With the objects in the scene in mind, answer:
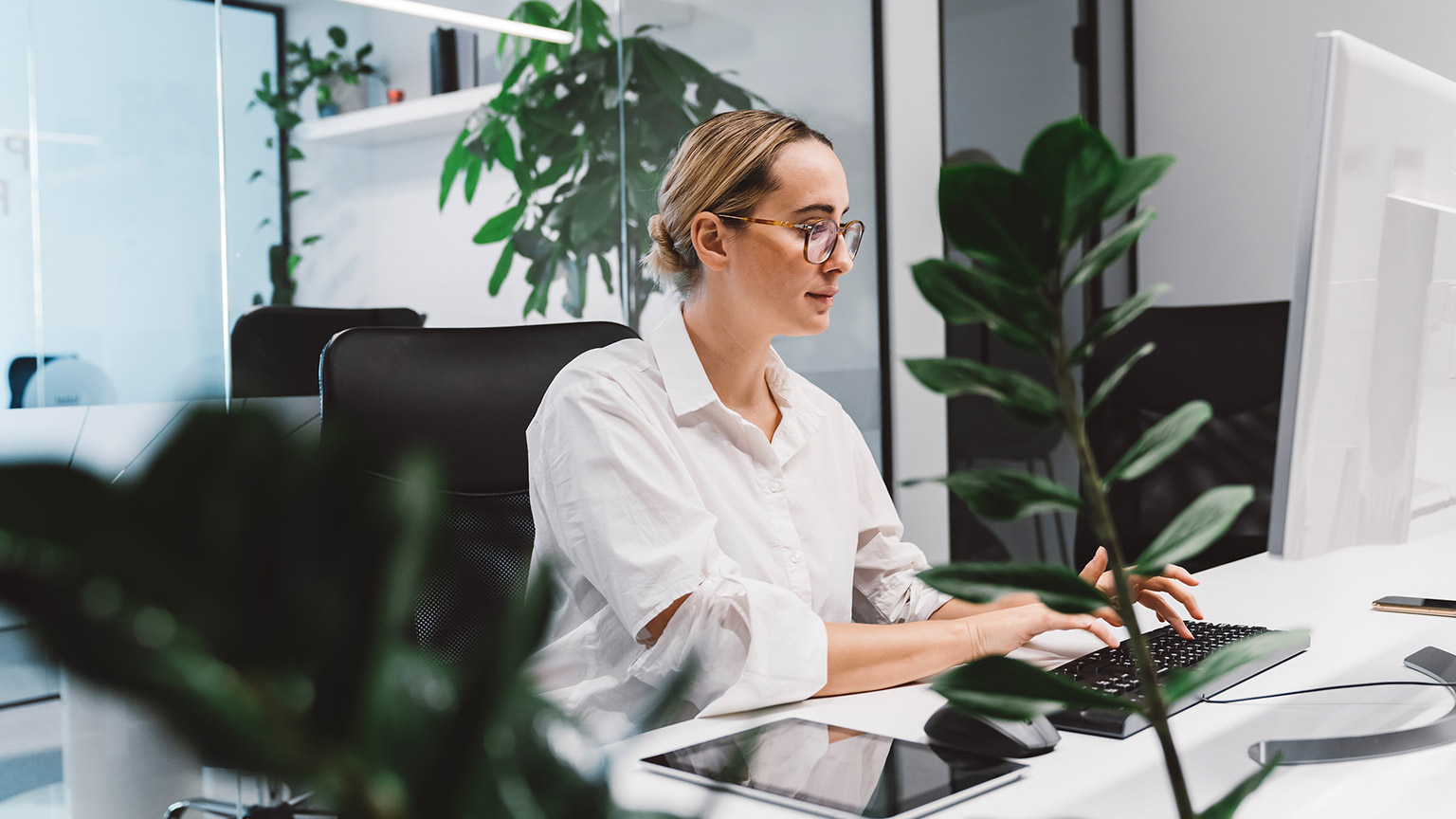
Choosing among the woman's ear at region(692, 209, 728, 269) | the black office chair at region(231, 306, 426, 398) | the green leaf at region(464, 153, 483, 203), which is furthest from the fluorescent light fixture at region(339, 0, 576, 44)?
the woman's ear at region(692, 209, 728, 269)

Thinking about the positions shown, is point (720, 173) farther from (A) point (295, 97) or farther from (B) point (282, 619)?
(B) point (282, 619)

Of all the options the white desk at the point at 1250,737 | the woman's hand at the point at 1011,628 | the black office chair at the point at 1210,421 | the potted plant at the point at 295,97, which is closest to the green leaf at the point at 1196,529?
the white desk at the point at 1250,737

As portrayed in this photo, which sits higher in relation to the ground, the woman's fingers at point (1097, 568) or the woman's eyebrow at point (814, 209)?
the woman's eyebrow at point (814, 209)

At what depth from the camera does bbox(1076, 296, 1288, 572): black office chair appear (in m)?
2.28

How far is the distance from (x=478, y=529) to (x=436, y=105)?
122 centimetres

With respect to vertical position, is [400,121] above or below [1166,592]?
above

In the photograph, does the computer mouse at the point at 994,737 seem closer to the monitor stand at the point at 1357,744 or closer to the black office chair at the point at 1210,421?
the monitor stand at the point at 1357,744

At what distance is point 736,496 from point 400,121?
1334 mm

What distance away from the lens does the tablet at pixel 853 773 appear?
2.53 ft

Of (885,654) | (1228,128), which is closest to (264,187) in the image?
(885,654)

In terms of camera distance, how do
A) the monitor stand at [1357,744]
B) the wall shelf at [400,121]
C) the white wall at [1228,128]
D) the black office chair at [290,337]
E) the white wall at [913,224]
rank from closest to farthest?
1. the monitor stand at [1357,744]
2. the black office chair at [290,337]
3. the wall shelf at [400,121]
4. the white wall at [913,224]
5. the white wall at [1228,128]

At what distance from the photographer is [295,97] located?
2.18 metres

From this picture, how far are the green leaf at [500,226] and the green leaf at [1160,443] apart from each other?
220 centimetres

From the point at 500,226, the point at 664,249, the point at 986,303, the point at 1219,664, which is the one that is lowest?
the point at 1219,664
